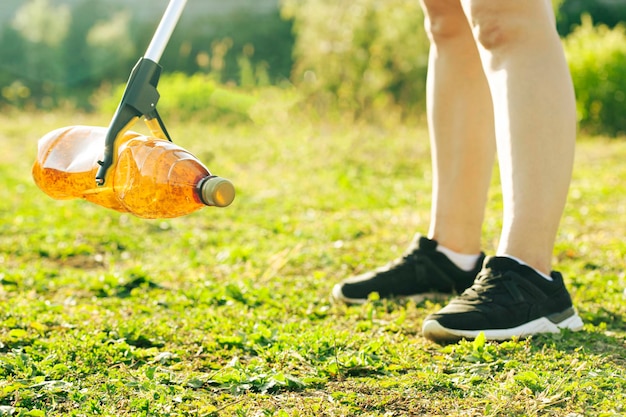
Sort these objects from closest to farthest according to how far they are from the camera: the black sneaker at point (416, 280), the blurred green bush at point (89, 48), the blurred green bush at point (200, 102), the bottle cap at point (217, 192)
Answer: the bottle cap at point (217, 192) → the black sneaker at point (416, 280) → the blurred green bush at point (200, 102) → the blurred green bush at point (89, 48)

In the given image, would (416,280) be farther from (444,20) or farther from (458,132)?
(444,20)

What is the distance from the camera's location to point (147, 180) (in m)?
1.82

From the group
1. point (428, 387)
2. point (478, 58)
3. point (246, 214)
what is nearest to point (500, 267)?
point (428, 387)

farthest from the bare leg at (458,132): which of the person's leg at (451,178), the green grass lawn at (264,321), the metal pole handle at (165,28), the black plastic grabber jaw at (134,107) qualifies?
the black plastic grabber jaw at (134,107)

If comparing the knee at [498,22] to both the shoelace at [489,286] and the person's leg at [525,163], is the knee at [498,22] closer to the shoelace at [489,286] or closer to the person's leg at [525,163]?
the person's leg at [525,163]

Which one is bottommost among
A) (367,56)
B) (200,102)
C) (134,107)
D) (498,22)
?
(134,107)

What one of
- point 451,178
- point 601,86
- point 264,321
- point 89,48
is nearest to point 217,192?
point 264,321

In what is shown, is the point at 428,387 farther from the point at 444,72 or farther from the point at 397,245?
the point at 397,245

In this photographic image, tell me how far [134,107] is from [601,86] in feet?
27.6

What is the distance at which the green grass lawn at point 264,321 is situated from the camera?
1.75 m

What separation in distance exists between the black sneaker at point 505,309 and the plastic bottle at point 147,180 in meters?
0.77

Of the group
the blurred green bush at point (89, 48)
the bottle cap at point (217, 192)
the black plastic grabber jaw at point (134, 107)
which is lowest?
the bottle cap at point (217, 192)

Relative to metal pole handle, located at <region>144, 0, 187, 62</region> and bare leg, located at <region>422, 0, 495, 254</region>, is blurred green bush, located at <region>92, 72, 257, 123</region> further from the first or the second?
metal pole handle, located at <region>144, 0, 187, 62</region>

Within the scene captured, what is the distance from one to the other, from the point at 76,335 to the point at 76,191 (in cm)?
42
